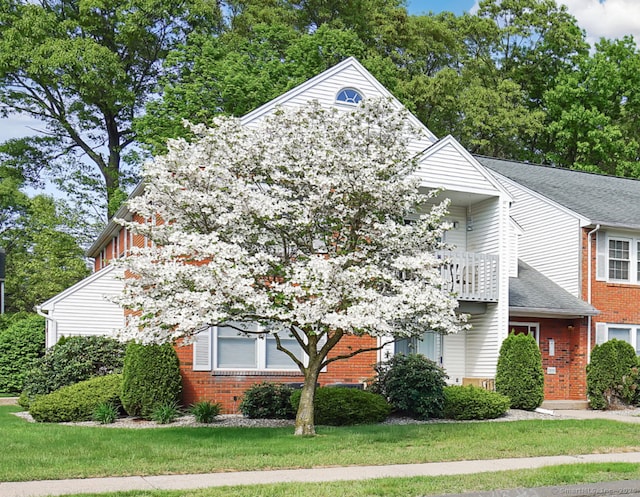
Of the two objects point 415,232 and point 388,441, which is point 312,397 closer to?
point 388,441

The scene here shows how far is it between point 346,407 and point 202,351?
360cm

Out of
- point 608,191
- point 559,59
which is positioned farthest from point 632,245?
point 559,59

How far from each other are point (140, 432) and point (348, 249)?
481cm

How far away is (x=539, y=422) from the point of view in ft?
52.2

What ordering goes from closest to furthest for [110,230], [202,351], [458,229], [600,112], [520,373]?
[202,351] → [520,373] → [458,229] → [110,230] → [600,112]

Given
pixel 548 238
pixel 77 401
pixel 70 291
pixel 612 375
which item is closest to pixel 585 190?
pixel 548 238

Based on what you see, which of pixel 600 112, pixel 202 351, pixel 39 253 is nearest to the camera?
pixel 202 351

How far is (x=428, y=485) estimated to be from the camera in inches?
365

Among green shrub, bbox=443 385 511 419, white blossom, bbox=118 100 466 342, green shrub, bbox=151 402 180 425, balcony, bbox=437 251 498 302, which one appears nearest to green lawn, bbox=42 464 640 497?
white blossom, bbox=118 100 466 342

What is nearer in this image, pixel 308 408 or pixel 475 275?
pixel 308 408

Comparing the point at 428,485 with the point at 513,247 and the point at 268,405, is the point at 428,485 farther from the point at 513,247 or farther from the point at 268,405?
the point at 513,247

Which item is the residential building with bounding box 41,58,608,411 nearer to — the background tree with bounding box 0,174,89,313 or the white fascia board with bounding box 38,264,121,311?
the white fascia board with bounding box 38,264,121,311

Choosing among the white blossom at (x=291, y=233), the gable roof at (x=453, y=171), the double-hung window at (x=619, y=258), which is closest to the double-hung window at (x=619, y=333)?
the double-hung window at (x=619, y=258)

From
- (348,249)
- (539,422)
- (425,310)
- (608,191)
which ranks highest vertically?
(608,191)
